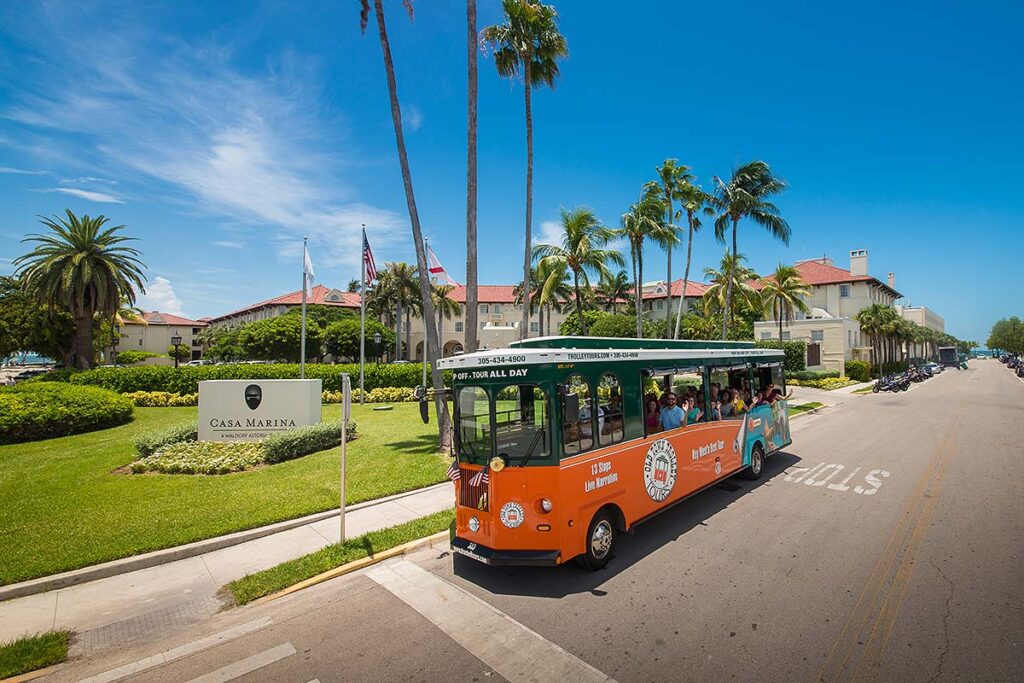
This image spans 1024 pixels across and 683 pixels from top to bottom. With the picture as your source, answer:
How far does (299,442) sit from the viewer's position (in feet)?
44.6

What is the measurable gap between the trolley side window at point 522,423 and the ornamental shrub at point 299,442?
8.32m

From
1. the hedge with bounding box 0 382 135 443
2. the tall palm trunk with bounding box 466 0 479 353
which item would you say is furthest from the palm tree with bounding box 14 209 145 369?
the tall palm trunk with bounding box 466 0 479 353

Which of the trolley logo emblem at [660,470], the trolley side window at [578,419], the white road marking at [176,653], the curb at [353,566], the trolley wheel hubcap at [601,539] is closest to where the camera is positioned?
the white road marking at [176,653]

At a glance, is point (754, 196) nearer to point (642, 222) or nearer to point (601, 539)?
point (642, 222)

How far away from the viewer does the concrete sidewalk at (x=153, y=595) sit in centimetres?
575

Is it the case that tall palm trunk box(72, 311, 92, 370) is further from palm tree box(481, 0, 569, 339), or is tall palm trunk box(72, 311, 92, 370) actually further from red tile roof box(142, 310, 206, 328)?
red tile roof box(142, 310, 206, 328)

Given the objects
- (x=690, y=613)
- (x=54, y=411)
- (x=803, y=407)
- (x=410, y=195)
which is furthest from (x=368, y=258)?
(x=803, y=407)

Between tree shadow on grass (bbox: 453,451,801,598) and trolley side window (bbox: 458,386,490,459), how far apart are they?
5.75 feet

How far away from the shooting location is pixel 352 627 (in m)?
5.57

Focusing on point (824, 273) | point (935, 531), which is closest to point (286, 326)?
point (935, 531)

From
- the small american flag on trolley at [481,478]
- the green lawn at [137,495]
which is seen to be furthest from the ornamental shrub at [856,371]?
the small american flag on trolley at [481,478]

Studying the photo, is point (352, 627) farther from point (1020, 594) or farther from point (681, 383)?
point (1020, 594)

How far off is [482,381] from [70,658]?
5392mm

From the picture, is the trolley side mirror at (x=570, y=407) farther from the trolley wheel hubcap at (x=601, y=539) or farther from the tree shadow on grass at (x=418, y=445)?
the tree shadow on grass at (x=418, y=445)
